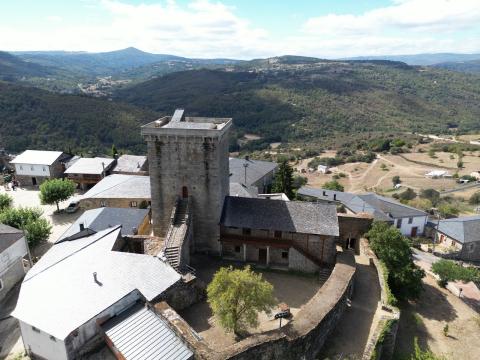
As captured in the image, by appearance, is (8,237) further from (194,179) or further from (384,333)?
(384,333)

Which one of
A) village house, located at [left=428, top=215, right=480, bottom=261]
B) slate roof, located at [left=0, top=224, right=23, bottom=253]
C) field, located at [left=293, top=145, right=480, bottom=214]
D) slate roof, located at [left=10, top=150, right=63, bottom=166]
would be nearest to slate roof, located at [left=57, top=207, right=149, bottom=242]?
slate roof, located at [left=0, top=224, right=23, bottom=253]

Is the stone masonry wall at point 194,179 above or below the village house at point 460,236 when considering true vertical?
above

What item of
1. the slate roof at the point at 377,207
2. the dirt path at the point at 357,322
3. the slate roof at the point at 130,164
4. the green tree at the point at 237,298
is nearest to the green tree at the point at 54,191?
the slate roof at the point at 130,164

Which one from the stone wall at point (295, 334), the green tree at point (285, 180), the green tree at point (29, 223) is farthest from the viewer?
Result: the green tree at point (285, 180)

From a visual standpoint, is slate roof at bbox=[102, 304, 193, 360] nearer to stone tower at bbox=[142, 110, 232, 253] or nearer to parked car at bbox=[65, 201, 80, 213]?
stone tower at bbox=[142, 110, 232, 253]

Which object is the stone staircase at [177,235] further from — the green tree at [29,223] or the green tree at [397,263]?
the green tree at [397,263]

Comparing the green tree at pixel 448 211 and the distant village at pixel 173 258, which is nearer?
the distant village at pixel 173 258
